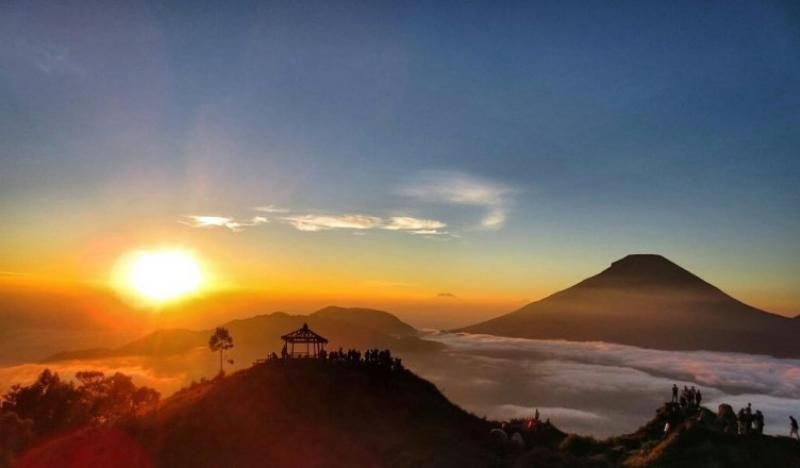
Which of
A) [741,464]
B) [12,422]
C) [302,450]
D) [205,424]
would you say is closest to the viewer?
[741,464]

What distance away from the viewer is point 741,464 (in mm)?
43188

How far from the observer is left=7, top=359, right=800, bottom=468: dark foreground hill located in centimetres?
4481

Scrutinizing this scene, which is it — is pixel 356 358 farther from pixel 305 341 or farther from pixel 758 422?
pixel 758 422

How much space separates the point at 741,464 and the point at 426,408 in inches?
1039

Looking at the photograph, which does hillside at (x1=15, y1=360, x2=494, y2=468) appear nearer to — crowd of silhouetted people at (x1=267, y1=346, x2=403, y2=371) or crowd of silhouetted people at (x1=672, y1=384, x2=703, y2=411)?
crowd of silhouetted people at (x1=267, y1=346, x2=403, y2=371)

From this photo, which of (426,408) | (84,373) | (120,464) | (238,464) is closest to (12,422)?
(84,373)

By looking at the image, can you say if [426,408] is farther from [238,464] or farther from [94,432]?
[94,432]

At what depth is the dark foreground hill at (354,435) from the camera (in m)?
44.8

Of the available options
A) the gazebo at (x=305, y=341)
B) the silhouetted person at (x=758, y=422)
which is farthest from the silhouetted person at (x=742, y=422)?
the gazebo at (x=305, y=341)

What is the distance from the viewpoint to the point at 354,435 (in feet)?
161

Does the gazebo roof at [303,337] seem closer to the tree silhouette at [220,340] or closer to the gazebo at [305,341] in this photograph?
the gazebo at [305,341]

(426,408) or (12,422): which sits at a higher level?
(426,408)

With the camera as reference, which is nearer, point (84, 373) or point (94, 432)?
point (94, 432)

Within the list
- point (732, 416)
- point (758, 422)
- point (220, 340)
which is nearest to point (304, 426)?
point (220, 340)
